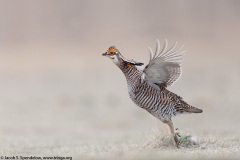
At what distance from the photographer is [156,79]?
1302 cm

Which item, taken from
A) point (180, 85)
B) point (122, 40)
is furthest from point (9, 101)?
point (122, 40)

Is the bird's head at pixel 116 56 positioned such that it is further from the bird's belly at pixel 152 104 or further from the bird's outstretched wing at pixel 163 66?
the bird's belly at pixel 152 104

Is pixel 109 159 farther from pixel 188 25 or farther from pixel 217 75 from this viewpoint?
pixel 188 25

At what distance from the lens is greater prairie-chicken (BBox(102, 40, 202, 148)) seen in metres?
12.8

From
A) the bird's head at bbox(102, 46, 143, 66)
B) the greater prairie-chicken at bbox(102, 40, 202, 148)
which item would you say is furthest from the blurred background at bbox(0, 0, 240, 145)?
the bird's head at bbox(102, 46, 143, 66)

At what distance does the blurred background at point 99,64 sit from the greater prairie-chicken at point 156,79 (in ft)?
11.4

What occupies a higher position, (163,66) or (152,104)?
(163,66)

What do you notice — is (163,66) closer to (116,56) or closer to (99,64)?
(116,56)

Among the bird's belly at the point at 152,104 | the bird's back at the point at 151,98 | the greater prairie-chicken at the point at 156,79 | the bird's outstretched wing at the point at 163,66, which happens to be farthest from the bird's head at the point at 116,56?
the bird's belly at the point at 152,104

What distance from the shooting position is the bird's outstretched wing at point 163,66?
41.9ft

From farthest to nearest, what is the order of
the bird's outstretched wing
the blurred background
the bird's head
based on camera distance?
the blurred background, the bird's head, the bird's outstretched wing

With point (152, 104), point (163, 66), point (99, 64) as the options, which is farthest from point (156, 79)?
point (99, 64)

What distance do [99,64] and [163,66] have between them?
24013mm

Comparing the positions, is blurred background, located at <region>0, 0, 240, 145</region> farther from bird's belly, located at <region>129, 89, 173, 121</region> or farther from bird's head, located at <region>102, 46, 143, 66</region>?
bird's head, located at <region>102, 46, 143, 66</region>
